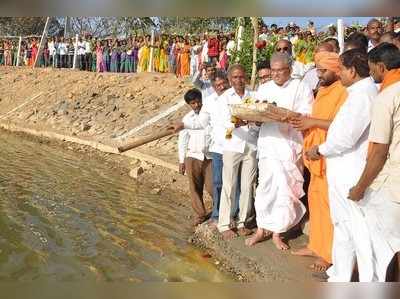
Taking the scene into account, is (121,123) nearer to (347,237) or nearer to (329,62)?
(329,62)

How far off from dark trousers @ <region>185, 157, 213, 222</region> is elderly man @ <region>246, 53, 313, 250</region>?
1.13 metres

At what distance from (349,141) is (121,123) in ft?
33.1

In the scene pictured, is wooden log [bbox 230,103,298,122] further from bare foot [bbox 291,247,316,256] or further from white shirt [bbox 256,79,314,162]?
bare foot [bbox 291,247,316,256]

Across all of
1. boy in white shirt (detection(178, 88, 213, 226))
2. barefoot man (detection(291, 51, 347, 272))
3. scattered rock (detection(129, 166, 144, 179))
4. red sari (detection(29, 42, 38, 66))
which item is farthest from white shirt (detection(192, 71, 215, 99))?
red sari (detection(29, 42, 38, 66))

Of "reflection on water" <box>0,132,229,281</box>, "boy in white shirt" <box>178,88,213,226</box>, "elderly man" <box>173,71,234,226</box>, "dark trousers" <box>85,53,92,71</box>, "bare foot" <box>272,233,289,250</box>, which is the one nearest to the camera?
"bare foot" <box>272,233,289,250</box>

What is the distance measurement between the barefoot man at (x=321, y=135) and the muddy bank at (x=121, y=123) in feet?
Result: 0.66

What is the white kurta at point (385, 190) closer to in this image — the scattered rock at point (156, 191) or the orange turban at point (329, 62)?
the orange turban at point (329, 62)

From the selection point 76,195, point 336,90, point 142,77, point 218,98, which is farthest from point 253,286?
point 142,77

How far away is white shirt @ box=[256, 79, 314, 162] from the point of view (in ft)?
13.6

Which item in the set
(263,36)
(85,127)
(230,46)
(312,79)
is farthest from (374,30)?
(85,127)

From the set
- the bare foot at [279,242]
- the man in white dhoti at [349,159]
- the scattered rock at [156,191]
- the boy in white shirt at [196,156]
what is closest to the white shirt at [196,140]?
the boy in white shirt at [196,156]

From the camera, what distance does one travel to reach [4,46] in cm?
2444

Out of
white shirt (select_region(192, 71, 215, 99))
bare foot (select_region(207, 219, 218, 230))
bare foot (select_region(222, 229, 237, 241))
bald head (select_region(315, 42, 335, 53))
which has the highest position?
bald head (select_region(315, 42, 335, 53))

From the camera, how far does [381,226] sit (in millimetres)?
2775
